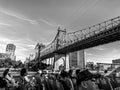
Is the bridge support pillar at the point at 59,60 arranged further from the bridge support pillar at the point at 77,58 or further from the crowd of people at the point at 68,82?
the bridge support pillar at the point at 77,58

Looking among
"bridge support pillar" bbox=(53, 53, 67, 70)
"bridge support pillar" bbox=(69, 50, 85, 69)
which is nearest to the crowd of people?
"bridge support pillar" bbox=(53, 53, 67, 70)

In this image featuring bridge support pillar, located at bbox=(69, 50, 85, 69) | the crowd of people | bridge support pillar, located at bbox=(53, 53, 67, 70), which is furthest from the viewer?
bridge support pillar, located at bbox=(69, 50, 85, 69)

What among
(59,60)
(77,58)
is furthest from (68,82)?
(77,58)

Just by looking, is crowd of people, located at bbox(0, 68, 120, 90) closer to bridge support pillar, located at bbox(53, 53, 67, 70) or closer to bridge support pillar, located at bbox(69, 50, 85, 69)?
bridge support pillar, located at bbox(53, 53, 67, 70)

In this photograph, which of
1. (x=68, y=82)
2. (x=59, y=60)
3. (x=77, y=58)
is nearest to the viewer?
(x=68, y=82)

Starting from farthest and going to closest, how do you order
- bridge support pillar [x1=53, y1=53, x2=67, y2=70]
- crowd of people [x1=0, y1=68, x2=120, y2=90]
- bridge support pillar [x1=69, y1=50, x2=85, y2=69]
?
bridge support pillar [x1=69, y1=50, x2=85, y2=69] → bridge support pillar [x1=53, y1=53, x2=67, y2=70] → crowd of people [x1=0, y1=68, x2=120, y2=90]

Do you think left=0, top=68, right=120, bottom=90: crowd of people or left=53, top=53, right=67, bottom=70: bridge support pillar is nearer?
left=0, top=68, right=120, bottom=90: crowd of people

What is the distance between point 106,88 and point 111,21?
1899 centimetres

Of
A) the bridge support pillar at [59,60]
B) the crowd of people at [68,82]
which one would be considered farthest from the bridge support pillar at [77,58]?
the crowd of people at [68,82]

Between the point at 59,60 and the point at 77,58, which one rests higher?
the point at 77,58

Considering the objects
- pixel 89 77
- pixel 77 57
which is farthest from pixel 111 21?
pixel 77 57

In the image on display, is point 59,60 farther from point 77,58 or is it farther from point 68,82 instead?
point 77,58

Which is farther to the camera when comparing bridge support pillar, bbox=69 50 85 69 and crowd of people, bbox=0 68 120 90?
bridge support pillar, bbox=69 50 85 69

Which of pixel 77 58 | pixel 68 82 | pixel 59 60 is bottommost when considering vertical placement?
pixel 68 82
